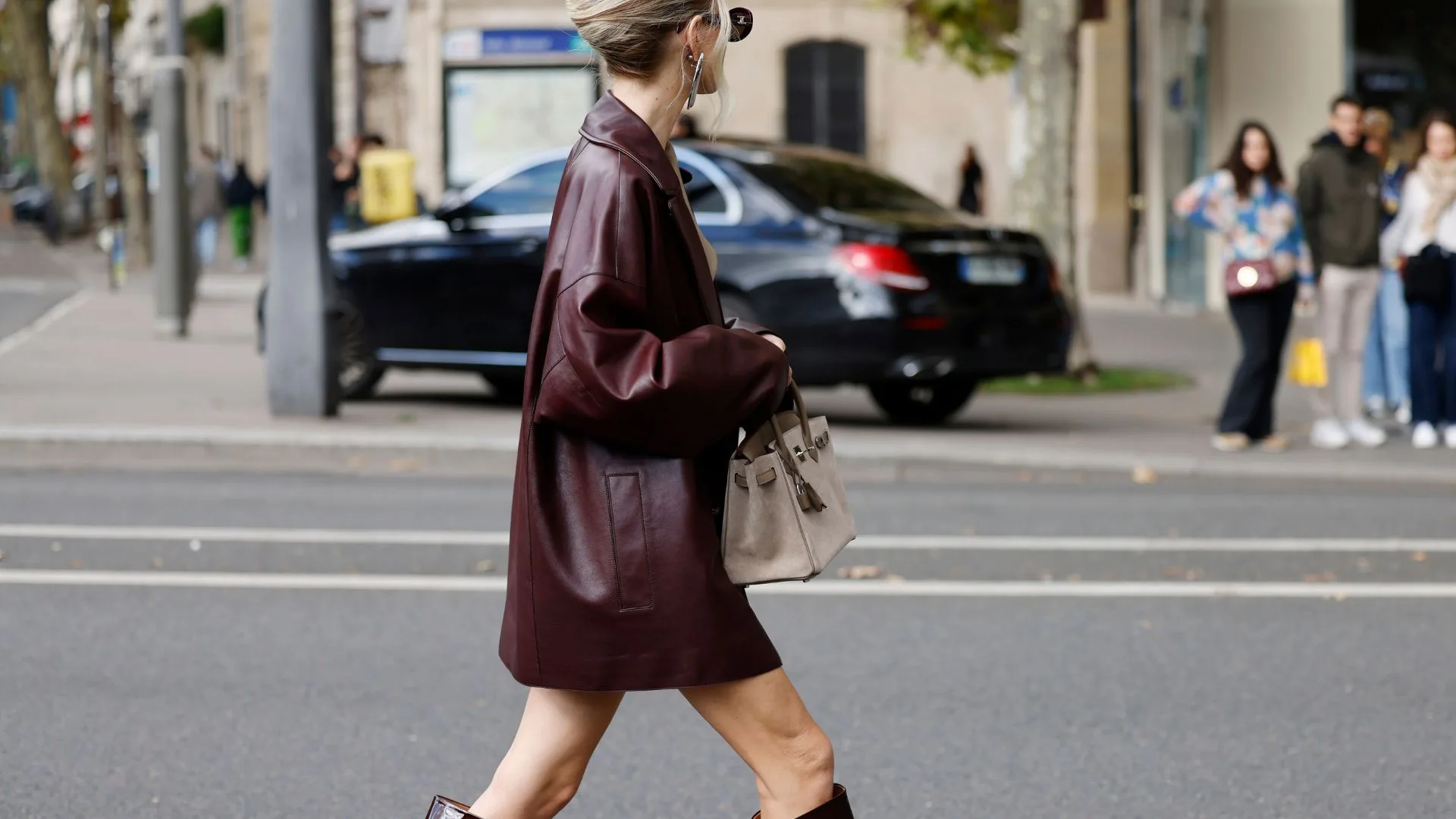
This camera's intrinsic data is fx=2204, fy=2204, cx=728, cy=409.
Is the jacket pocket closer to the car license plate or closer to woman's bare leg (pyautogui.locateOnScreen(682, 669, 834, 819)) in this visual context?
woman's bare leg (pyautogui.locateOnScreen(682, 669, 834, 819))

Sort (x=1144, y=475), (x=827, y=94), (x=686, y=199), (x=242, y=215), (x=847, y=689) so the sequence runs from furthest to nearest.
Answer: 1. (x=827, y=94)
2. (x=242, y=215)
3. (x=1144, y=475)
4. (x=847, y=689)
5. (x=686, y=199)

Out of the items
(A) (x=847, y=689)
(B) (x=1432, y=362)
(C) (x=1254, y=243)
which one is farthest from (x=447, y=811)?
(B) (x=1432, y=362)

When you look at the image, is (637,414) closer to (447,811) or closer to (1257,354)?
(447,811)

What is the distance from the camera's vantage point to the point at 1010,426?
12.8 m

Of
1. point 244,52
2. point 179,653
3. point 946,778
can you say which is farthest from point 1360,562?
point 244,52

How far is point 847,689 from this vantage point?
239 inches

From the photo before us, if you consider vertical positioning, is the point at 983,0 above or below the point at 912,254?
above

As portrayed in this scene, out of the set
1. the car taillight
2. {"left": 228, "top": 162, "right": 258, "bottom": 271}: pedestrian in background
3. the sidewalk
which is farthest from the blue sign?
the car taillight

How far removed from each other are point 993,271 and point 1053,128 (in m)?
3.57

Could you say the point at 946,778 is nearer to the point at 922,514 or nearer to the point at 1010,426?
the point at 922,514

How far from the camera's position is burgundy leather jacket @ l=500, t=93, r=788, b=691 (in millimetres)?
3057

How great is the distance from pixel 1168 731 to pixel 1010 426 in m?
7.31

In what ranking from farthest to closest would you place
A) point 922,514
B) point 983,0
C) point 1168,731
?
1. point 983,0
2. point 922,514
3. point 1168,731

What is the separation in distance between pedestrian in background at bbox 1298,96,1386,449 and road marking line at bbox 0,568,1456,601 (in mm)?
4082
